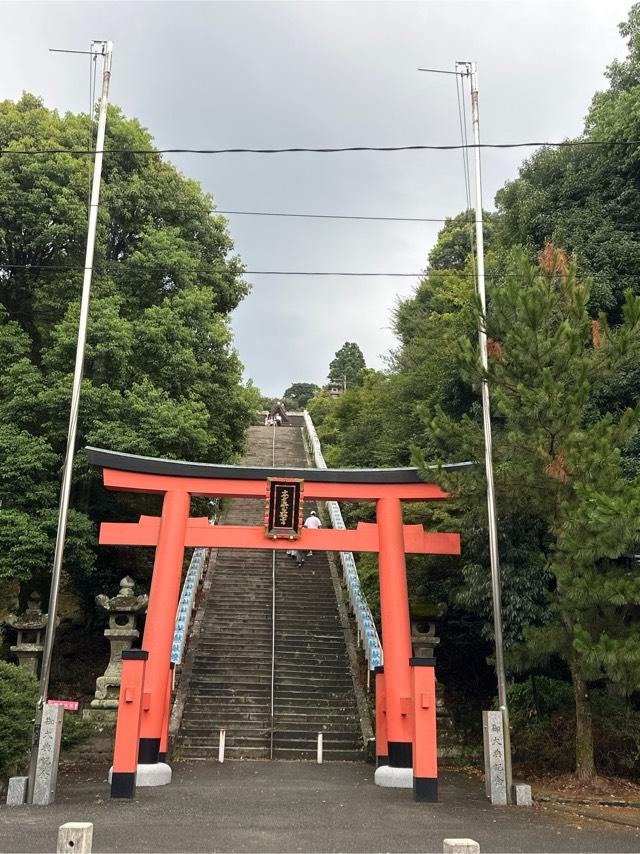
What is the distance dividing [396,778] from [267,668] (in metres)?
4.80

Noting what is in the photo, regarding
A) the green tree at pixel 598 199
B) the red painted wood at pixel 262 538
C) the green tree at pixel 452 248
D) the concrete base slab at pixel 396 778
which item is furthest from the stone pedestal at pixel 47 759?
the green tree at pixel 452 248

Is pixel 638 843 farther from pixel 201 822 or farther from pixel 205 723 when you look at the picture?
pixel 205 723

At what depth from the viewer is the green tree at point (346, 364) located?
57.1 meters

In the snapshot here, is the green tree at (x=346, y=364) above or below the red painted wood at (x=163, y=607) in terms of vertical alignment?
above

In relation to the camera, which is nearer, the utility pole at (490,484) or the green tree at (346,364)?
the utility pole at (490,484)

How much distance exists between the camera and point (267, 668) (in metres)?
13.8

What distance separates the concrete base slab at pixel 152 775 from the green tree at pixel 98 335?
4.71 meters

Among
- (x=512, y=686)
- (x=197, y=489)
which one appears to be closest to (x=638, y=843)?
(x=512, y=686)

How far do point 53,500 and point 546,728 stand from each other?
9386mm

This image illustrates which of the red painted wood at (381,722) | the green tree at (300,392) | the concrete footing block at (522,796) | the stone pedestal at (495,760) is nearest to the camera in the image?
the concrete footing block at (522,796)

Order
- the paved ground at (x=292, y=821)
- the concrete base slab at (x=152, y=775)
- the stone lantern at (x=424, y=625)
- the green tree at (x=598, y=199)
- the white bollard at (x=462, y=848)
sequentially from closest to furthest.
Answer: the white bollard at (x=462, y=848) < the paved ground at (x=292, y=821) < the concrete base slab at (x=152, y=775) < the stone lantern at (x=424, y=625) < the green tree at (x=598, y=199)

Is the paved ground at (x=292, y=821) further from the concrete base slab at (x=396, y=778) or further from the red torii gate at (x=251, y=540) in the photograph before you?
the red torii gate at (x=251, y=540)

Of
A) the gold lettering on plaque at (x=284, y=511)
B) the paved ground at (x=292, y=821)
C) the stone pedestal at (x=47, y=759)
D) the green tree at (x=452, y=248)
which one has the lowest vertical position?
the paved ground at (x=292, y=821)

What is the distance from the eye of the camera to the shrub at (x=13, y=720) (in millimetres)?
8344
